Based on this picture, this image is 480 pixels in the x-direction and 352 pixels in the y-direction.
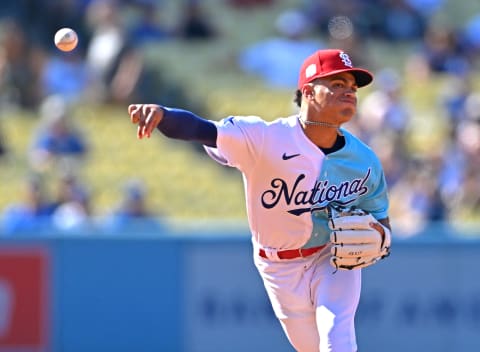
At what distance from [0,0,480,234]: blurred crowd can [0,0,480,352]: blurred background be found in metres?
0.02

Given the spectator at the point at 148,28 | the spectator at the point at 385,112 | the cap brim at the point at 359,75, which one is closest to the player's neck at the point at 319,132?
the cap brim at the point at 359,75

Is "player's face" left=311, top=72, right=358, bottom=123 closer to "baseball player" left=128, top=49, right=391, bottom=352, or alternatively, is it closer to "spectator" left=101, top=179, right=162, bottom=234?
"baseball player" left=128, top=49, right=391, bottom=352

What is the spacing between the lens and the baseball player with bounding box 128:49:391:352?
16.7 ft

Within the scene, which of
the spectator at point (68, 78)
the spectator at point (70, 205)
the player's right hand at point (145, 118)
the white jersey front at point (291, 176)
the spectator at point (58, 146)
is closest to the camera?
the player's right hand at point (145, 118)

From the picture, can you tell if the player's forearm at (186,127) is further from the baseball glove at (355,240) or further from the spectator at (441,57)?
the spectator at (441,57)

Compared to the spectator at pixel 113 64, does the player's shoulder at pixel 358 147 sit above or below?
below

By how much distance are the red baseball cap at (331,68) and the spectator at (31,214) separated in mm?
4973

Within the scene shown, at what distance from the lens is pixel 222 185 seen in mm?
11266

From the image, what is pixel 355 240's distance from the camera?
16.8ft

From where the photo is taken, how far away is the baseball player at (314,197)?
200 inches

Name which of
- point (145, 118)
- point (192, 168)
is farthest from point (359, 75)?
point (192, 168)

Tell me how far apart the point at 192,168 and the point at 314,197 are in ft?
20.8

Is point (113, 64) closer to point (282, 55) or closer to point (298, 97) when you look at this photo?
point (282, 55)

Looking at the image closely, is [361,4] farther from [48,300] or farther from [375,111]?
[48,300]
